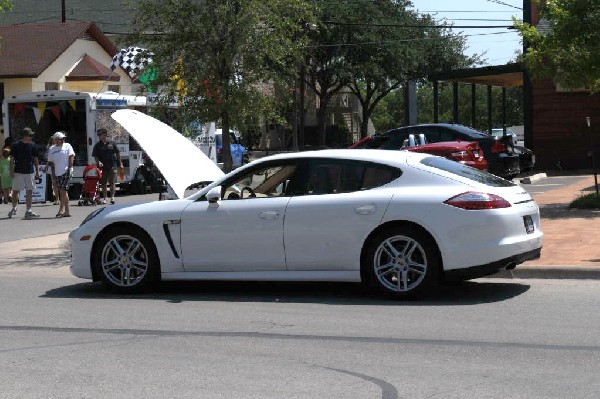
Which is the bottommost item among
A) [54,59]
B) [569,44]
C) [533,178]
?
[533,178]

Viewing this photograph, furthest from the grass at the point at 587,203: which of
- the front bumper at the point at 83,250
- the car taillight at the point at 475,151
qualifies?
the front bumper at the point at 83,250

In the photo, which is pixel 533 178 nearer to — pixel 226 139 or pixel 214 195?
pixel 226 139

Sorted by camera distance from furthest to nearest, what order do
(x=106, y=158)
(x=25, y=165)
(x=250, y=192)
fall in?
(x=106, y=158), (x=25, y=165), (x=250, y=192)

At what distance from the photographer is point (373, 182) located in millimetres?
9961

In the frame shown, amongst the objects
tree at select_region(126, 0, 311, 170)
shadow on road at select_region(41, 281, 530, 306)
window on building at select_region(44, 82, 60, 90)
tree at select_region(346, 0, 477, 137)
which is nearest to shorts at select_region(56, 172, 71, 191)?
tree at select_region(126, 0, 311, 170)

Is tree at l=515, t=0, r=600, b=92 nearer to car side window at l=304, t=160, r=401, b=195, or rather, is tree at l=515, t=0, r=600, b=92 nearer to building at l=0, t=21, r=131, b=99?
car side window at l=304, t=160, r=401, b=195

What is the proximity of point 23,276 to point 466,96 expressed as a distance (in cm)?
6815

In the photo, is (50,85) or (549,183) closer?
(549,183)

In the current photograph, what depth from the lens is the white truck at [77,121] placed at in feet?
90.7

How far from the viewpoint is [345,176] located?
33.0 feet

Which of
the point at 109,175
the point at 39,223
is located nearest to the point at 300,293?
the point at 39,223

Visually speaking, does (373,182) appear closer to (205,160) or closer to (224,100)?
(205,160)

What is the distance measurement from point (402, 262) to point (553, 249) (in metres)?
3.50

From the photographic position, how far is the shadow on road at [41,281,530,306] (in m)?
→ 9.89
